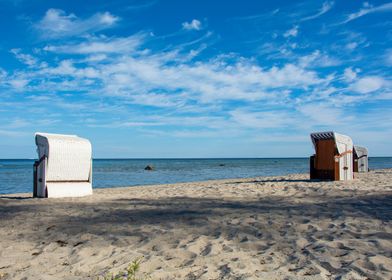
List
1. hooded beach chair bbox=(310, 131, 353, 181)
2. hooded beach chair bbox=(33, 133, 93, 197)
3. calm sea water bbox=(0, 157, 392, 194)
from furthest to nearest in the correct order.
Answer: calm sea water bbox=(0, 157, 392, 194)
hooded beach chair bbox=(310, 131, 353, 181)
hooded beach chair bbox=(33, 133, 93, 197)

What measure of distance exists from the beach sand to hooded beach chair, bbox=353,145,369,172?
15.0 m

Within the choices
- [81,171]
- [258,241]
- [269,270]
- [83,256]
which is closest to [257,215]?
[258,241]

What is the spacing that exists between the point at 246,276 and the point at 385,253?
188 centimetres

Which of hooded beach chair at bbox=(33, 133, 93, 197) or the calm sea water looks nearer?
hooded beach chair at bbox=(33, 133, 93, 197)

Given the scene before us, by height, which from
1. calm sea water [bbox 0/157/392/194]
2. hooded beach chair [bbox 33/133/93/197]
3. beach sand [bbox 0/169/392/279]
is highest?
hooded beach chair [bbox 33/133/93/197]

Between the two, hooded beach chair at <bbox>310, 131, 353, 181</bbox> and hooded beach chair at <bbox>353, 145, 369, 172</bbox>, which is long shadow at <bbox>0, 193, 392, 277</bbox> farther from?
hooded beach chair at <bbox>353, 145, 369, 172</bbox>

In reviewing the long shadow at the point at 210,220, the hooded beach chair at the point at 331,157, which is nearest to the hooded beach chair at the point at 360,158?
the hooded beach chair at the point at 331,157

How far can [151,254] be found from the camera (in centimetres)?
475

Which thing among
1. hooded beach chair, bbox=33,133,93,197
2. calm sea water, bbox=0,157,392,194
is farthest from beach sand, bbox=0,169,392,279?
calm sea water, bbox=0,157,392,194

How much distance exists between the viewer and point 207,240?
533 cm

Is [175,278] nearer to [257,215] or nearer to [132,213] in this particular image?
[257,215]

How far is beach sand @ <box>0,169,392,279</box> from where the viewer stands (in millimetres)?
4113

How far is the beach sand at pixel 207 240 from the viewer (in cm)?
411

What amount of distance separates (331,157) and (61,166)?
10.7 meters
